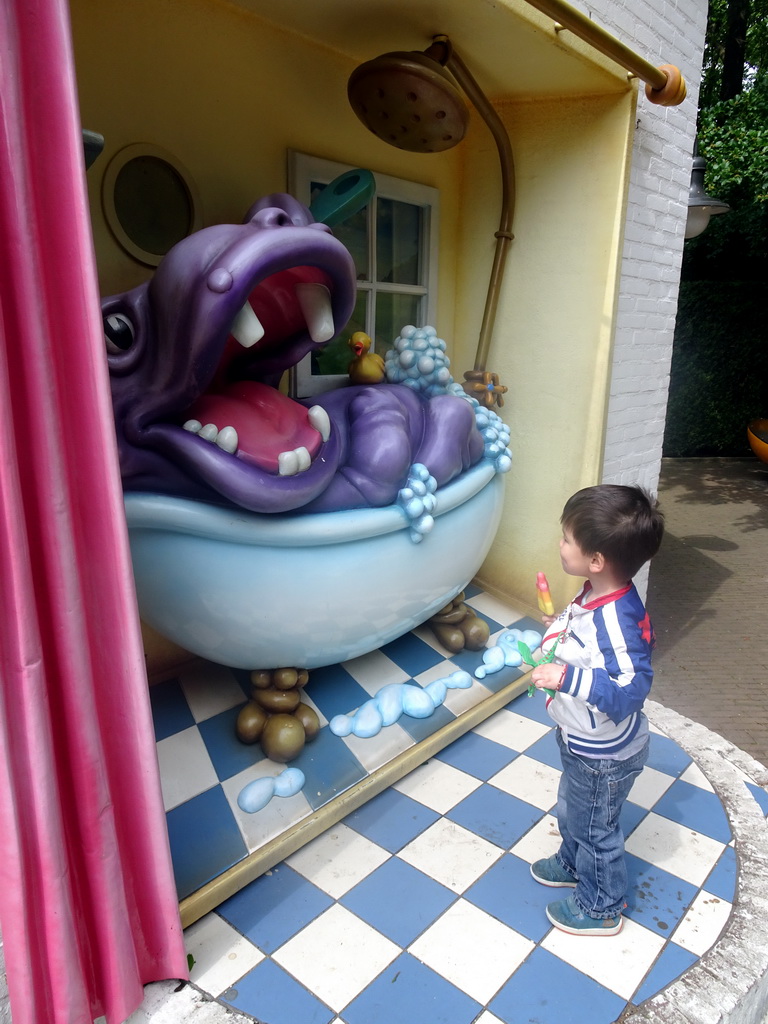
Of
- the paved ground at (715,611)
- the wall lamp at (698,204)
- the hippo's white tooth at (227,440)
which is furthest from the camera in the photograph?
the wall lamp at (698,204)

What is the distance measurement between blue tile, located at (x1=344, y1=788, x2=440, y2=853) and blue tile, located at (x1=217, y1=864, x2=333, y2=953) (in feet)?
0.72

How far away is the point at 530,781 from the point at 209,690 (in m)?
1.01


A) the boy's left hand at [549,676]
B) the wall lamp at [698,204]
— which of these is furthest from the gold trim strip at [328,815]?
the wall lamp at [698,204]

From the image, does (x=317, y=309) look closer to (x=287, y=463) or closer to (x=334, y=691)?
(x=287, y=463)

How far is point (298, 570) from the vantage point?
1762mm

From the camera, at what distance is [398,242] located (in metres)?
2.67

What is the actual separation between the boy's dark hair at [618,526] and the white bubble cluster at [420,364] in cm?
107

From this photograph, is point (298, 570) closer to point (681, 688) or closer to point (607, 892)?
point (607, 892)

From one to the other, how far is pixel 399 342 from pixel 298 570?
3.11ft

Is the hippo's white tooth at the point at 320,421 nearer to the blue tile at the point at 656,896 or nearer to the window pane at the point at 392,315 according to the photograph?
the window pane at the point at 392,315

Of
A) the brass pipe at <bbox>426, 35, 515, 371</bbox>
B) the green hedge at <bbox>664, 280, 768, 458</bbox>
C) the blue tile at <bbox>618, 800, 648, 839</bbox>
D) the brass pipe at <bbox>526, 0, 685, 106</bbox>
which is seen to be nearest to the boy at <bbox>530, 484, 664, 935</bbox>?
the blue tile at <bbox>618, 800, 648, 839</bbox>

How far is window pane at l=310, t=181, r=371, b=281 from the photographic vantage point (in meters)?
2.46

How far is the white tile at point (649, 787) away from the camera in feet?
6.42

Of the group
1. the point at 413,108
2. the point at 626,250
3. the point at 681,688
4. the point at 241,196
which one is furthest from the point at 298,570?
the point at 681,688
